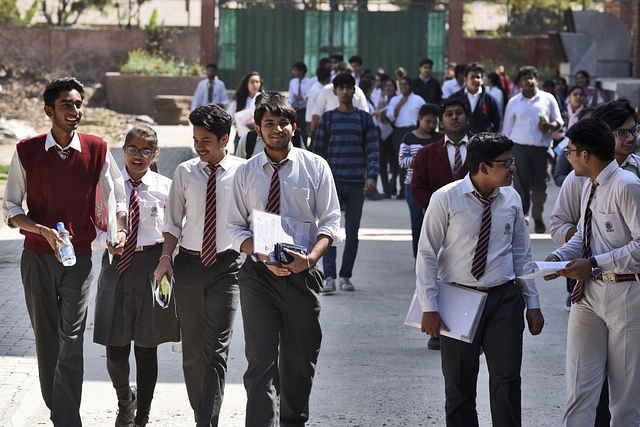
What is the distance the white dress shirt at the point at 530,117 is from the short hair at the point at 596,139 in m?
7.37

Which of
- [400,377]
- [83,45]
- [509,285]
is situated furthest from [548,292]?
[83,45]

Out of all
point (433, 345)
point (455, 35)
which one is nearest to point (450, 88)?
point (455, 35)

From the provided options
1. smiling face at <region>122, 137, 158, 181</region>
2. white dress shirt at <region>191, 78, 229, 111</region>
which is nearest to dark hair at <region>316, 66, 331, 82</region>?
white dress shirt at <region>191, 78, 229, 111</region>

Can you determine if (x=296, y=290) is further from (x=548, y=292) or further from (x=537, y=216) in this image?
(x=537, y=216)

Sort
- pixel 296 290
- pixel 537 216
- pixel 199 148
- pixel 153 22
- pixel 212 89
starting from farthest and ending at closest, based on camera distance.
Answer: pixel 153 22 < pixel 212 89 < pixel 537 216 < pixel 199 148 < pixel 296 290

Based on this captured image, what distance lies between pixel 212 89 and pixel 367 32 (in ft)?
31.6

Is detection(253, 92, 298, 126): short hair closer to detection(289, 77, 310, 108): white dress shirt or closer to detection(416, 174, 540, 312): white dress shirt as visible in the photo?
detection(416, 174, 540, 312): white dress shirt

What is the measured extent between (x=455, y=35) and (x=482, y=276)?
76.1 feet

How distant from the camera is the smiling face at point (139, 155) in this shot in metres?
6.16

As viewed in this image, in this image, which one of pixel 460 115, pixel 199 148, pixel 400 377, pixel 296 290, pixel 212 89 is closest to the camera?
pixel 296 290

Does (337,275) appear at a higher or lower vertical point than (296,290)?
lower

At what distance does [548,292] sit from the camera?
33.1 ft

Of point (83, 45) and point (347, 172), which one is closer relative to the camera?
point (347, 172)

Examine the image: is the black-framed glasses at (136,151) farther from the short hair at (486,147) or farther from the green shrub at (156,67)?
the green shrub at (156,67)
